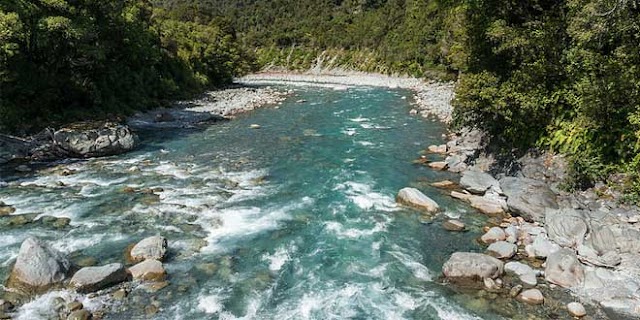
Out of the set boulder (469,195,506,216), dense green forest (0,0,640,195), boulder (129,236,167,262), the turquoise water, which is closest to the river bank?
boulder (469,195,506,216)

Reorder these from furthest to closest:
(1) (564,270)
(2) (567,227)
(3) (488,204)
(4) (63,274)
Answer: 1. (3) (488,204)
2. (2) (567,227)
3. (1) (564,270)
4. (4) (63,274)

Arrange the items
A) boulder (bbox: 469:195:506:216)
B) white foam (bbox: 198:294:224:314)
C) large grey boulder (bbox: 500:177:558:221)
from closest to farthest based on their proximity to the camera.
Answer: white foam (bbox: 198:294:224:314) → large grey boulder (bbox: 500:177:558:221) → boulder (bbox: 469:195:506:216)

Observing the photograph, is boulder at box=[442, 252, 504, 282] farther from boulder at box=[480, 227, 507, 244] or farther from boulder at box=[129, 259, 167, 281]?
boulder at box=[129, 259, 167, 281]

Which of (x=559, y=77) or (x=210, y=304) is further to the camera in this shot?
(x=559, y=77)

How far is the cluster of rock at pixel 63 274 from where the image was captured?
1062 cm

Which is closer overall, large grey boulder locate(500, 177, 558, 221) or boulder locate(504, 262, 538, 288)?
boulder locate(504, 262, 538, 288)

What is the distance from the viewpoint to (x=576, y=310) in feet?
32.2

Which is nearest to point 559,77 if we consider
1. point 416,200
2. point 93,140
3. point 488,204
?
point 488,204

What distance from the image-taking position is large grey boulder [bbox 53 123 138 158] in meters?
23.3

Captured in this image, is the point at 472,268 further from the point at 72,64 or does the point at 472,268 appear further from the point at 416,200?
the point at 72,64

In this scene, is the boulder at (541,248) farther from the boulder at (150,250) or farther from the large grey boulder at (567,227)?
the boulder at (150,250)

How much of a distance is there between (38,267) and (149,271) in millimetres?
2615

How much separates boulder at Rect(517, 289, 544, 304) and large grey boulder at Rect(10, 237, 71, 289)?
11.5 m

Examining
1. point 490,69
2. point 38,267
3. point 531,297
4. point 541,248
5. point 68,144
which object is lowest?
point 531,297
